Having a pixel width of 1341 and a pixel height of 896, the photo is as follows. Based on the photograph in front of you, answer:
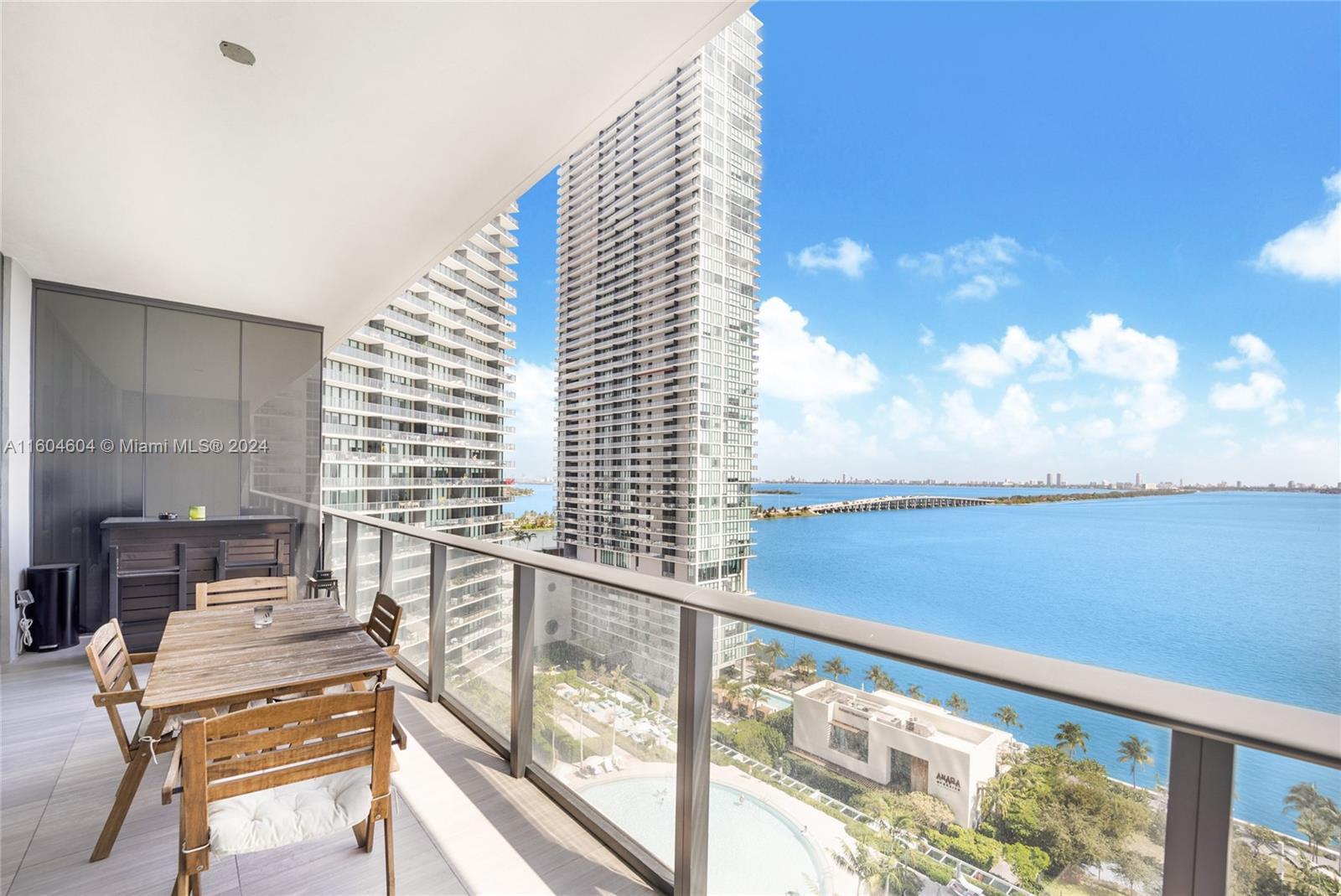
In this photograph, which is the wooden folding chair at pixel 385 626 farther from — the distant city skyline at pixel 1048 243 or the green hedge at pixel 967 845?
the distant city skyline at pixel 1048 243

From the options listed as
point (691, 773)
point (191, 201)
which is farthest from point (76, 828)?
point (191, 201)

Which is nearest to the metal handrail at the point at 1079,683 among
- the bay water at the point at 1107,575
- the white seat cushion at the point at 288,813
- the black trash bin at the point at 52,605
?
the white seat cushion at the point at 288,813

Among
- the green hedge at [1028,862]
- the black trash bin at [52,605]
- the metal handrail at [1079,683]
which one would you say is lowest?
the black trash bin at [52,605]

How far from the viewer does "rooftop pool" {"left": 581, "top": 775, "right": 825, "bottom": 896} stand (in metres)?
1.69

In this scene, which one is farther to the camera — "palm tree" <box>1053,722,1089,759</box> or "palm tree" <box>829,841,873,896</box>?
"palm tree" <box>829,841,873,896</box>

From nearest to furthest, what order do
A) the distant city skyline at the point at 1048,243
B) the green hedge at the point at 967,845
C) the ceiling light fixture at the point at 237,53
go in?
the green hedge at the point at 967,845, the ceiling light fixture at the point at 237,53, the distant city skyline at the point at 1048,243

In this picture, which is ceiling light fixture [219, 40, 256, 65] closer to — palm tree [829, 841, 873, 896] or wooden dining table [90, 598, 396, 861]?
wooden dining table [90, 598, 396, 861]

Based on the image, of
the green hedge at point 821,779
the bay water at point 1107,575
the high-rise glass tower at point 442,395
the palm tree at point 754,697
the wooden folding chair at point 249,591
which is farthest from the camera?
the high-rise glass tower at point 442,395

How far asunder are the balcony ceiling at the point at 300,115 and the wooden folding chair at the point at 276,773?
2268mm

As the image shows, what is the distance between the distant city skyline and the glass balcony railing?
51.7 feet

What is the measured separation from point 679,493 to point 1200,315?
76.4ft

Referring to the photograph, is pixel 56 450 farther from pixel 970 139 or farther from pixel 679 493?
pixel 970 139

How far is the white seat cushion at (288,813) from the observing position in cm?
172

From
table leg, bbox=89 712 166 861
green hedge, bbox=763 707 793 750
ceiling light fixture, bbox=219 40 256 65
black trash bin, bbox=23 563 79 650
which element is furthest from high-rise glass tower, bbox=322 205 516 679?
green hedge, bbox=763 707 793 750
